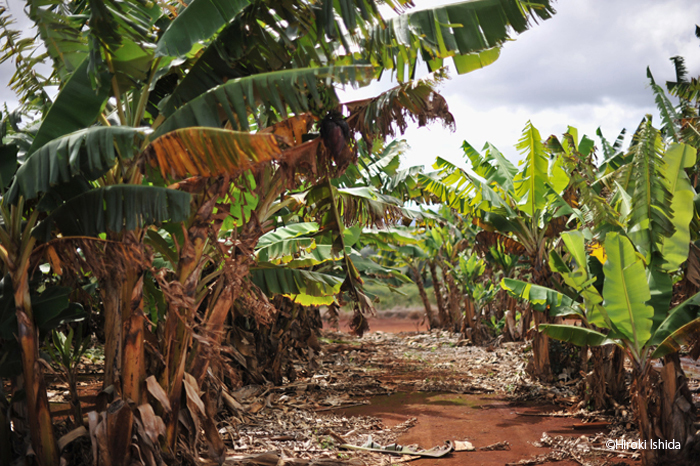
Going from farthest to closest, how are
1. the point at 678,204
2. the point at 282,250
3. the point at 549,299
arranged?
the point at 282,250, the point at 549,299, the point at 678,204

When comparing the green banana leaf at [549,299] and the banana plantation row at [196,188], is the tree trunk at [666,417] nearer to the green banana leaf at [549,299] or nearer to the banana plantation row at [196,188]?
the banana plantation row at [196,188]

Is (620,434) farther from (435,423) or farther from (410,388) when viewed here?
(410,388)

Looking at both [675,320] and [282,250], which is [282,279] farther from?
[675,320]

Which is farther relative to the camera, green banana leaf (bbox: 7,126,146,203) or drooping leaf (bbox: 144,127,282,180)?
green banana leaf (bbox: 7,126,146,203)

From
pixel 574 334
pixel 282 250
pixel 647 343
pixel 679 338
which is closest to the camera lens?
pixel 679 338

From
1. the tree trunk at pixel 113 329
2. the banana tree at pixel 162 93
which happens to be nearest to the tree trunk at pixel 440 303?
the banana tree at pixel 162 93

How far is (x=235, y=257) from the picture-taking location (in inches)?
184

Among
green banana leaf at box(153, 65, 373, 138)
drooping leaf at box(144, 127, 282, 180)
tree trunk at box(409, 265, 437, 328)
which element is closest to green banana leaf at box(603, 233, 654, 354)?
green banana leaf at box(153, 65, 373, 138)

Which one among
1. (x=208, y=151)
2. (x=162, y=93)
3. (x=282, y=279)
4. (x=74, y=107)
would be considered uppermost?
(x=162, y=93)

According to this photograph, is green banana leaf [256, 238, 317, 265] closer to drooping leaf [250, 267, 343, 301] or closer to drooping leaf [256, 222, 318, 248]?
drooping leaf [256, 222, 318, 248]

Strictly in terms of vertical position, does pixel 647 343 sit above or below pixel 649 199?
below

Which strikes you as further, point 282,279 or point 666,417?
point 282,279

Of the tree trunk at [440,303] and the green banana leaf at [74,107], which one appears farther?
the tree trunk at [440,303]

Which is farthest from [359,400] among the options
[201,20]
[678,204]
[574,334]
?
[201,20]
